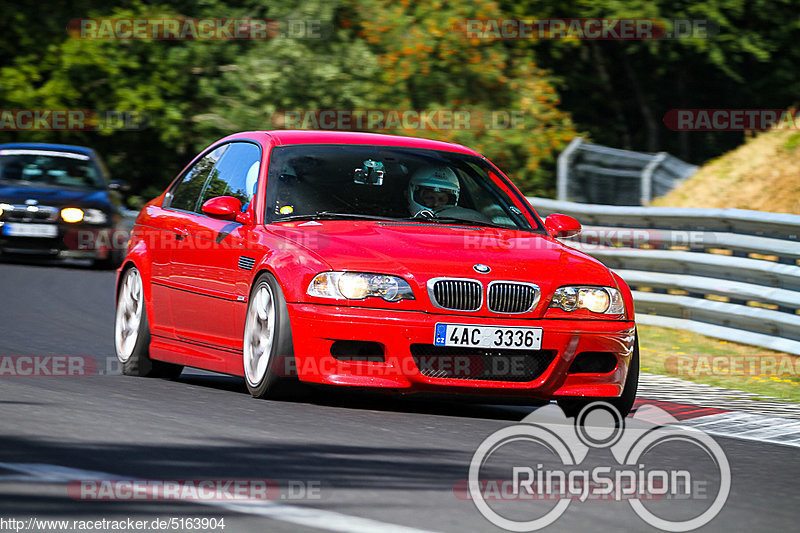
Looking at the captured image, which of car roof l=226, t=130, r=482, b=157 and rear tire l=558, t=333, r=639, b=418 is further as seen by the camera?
car roof l=226, t=130, r=482, b=157

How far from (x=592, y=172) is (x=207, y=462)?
13.9m

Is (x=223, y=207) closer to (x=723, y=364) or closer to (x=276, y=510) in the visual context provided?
(x=276, y=510)

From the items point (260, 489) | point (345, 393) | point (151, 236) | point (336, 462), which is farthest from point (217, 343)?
point (260, 489)

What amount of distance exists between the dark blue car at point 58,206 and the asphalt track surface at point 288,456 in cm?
1072

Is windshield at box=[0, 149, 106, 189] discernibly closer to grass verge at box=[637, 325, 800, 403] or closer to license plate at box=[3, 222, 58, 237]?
license plate at box=[3, 222, 58, 237]

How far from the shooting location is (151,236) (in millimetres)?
10250

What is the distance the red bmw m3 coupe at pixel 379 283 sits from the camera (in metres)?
8.04

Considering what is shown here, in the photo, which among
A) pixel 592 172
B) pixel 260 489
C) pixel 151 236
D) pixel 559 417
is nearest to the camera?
pixel 260 489

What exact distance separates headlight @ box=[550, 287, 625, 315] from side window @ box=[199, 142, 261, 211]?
201 centimetres

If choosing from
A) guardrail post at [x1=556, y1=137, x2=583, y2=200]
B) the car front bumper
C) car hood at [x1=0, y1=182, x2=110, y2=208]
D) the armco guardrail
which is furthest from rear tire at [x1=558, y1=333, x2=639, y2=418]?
car hood at [x1=0, y1=182, x2=110, y2=208]

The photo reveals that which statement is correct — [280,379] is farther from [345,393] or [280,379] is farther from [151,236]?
[151,236]

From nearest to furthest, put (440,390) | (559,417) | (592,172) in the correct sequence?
(440,390) → (559,417) → (592,172)

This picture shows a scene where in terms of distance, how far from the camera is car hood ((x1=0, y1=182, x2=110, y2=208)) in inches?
804

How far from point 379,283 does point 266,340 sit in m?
0.75
